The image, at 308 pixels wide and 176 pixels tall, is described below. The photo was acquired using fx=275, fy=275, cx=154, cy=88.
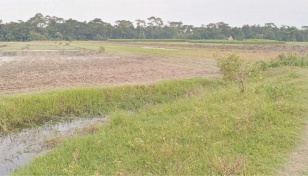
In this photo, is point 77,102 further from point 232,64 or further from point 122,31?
point 122,31

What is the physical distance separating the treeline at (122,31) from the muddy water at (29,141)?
6557cm

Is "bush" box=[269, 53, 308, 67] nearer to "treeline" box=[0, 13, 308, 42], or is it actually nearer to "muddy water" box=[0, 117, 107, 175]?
"muddy water" box=[0, 117, 107, 175]

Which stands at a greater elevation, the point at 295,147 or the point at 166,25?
the point at 166,25

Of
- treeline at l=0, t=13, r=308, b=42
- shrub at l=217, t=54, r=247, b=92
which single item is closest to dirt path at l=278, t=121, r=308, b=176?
shrub at l=217, t=54, r=247, b=92

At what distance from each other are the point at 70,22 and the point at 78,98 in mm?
76699

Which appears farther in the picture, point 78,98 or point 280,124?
point 78,98

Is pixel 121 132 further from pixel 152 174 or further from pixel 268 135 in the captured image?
Result: pixel 268 135

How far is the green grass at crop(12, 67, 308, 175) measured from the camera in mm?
4723

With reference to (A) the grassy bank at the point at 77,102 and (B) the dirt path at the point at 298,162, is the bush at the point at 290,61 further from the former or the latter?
(B) the dirt path at the point at 298,162

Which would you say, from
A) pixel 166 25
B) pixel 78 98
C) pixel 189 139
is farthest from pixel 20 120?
pixel 166 25

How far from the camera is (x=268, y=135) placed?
18.2 ft

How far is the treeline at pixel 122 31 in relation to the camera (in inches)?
2717

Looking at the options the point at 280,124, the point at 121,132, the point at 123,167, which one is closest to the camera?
the point at 123,167

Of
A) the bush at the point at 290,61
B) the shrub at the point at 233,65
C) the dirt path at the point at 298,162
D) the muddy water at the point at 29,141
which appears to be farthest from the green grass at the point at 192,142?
the bush at the point at 290,61
